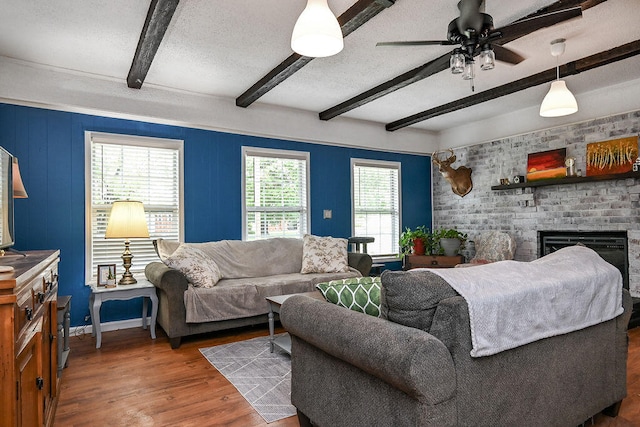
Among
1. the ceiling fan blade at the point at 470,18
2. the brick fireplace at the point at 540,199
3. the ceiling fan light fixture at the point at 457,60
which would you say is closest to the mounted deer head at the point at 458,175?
the brick fireplace at the point at 540,199

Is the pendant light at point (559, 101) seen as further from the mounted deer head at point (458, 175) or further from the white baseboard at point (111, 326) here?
the white baseboard at point (111, 326)

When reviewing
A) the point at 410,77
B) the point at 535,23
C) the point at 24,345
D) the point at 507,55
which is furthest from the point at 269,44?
the point at 24,345

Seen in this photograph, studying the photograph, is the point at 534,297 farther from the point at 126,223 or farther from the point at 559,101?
the point at 126,223

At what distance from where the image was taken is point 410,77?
4.12m

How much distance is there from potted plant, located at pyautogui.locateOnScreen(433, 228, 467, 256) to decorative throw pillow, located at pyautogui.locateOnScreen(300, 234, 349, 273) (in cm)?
174

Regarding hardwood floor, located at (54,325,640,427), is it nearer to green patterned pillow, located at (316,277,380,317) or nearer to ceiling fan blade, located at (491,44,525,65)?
green patterned pillow, located at (316,277,380,317)

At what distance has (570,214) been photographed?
16.6 feet

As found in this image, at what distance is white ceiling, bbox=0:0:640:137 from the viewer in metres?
2.93

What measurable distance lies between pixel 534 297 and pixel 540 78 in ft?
11.2

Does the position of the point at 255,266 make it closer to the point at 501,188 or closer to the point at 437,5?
the point at 437,5

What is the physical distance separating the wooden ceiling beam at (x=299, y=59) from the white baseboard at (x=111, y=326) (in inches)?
109

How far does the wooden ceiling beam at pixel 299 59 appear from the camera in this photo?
2732 mm

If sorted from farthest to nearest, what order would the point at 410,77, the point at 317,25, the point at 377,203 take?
the point at 377,203, the point at 410,77, the point at 317,25

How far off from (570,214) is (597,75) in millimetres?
1682
